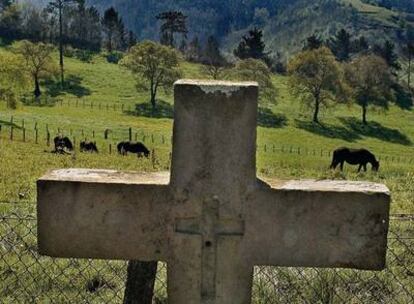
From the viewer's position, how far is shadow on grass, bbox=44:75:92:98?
74375 mm

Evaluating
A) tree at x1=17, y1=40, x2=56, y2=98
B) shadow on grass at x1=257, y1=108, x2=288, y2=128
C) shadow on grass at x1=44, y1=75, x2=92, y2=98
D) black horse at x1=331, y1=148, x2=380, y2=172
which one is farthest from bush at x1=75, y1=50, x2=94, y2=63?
black horse at x1=331, y1=148, x2=380, y2=172

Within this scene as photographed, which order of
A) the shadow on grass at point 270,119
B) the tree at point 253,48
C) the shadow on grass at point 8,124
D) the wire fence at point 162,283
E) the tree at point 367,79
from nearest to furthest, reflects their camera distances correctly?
the wire fence at point 162,283 → the shadow on grass at point 8,124 → the shadow on grass at point 270,119 → the tree at point 367,79 → the tree at point 253,48

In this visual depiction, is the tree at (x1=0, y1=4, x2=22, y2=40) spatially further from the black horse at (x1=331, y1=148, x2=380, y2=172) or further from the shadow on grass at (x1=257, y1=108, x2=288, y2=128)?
the black horse at (x1=331, y1=148, x2=380, y2=172)

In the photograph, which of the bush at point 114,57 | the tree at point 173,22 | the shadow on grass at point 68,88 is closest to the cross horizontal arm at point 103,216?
the shadow on grass at point 68,88

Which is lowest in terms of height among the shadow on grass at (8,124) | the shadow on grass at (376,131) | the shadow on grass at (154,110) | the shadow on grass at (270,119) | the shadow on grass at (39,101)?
the shadow on grass at (376,131)

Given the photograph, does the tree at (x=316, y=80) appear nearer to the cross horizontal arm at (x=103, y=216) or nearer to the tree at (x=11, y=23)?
the tree at (x=11, y=23)

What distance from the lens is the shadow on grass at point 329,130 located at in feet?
219

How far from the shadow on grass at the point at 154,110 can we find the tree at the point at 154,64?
3.42 ft

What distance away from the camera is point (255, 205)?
362cm

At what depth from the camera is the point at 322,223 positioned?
12.0 feet

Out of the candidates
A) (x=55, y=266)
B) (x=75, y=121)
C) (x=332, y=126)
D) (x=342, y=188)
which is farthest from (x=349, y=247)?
(x=332, y=126)

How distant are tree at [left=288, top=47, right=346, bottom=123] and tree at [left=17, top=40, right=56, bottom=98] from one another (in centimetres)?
2586

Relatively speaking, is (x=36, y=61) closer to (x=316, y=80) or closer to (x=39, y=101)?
(x=39, y=101)

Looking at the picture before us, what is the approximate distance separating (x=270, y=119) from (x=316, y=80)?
6.95 meters
